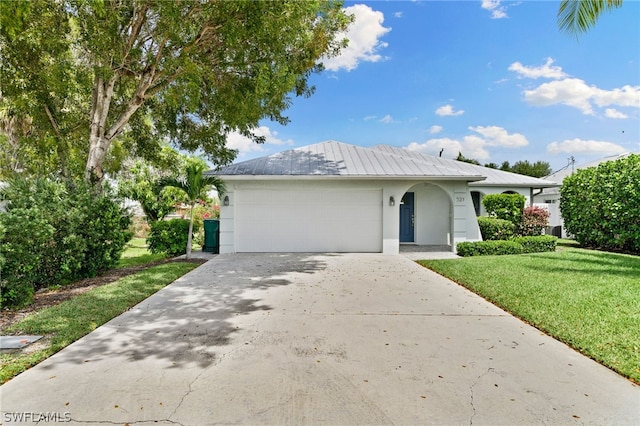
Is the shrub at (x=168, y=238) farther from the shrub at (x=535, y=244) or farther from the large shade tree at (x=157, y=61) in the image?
the shrub at (x=535, y=244)

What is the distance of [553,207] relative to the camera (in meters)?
18.4

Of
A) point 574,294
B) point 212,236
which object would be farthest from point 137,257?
point 574,294

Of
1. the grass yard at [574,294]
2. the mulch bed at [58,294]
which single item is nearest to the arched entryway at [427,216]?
the grass yard at [574,294]

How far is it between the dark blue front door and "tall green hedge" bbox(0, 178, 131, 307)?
9781mm

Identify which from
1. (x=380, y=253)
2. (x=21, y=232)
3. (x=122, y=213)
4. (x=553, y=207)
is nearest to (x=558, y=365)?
(x=21, y=232)

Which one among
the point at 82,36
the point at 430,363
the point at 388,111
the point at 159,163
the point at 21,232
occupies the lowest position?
the point at 430,363

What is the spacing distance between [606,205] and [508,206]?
3.00m

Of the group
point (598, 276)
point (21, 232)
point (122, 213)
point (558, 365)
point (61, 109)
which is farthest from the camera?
point (61, 109)

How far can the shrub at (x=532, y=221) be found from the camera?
1168 centimetres

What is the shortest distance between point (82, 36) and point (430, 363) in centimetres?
906

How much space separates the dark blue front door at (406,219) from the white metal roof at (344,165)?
70.9 inches

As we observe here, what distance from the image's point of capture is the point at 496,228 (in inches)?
449

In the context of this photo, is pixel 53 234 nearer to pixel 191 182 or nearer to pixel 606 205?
pixel 191 182

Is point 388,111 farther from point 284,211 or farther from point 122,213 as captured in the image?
point 122,213
